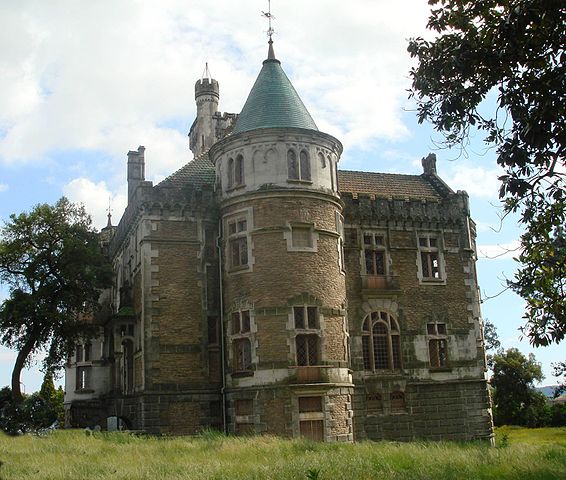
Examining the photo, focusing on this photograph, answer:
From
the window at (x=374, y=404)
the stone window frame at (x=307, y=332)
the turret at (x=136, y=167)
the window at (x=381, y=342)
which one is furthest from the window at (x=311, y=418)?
the turret at (x=136, y=167)

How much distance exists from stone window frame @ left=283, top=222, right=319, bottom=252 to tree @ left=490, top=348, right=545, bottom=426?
42360 mm

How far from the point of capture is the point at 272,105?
31984 mm

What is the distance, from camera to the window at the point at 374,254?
117 feet

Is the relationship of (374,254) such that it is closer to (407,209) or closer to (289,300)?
(407,209)

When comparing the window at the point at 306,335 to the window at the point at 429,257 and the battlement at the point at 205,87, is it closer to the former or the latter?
the window at the point at 429,257

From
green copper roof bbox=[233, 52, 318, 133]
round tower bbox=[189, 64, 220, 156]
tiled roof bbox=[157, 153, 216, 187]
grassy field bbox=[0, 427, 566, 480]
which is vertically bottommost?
grassy field bbox=[0, 427, 566, 480]

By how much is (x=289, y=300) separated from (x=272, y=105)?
9.09m

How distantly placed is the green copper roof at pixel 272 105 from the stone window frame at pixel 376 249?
678cm

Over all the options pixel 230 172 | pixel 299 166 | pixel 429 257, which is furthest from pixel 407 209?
pixel 230 172

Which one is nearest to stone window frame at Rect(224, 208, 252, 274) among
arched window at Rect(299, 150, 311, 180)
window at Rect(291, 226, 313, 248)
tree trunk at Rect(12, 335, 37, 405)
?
window at Rect(291, 226, 313, 248)

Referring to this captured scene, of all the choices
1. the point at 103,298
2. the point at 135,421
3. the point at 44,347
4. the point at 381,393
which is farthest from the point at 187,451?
the point at 103,298

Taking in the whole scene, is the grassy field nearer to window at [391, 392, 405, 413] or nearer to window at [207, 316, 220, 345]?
window at [207, 316, 220, 345]

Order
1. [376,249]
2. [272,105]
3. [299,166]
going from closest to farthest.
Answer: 1. [299,166]
2. [272,105]
3. [376,249]

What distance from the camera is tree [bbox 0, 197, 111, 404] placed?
35.4 metres
